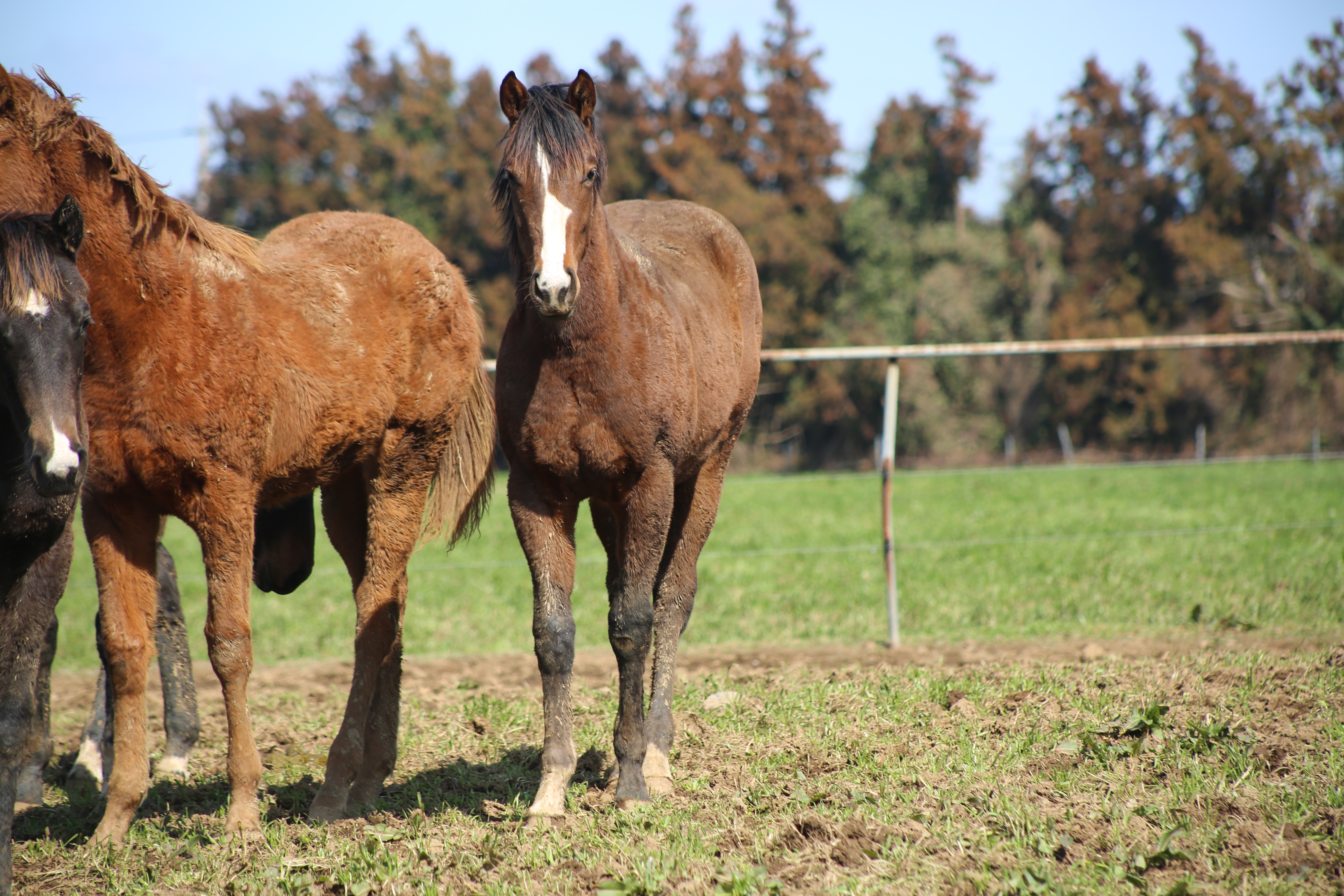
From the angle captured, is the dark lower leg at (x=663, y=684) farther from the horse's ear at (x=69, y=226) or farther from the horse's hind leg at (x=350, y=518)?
the horse's ear at (x=69, y=226)

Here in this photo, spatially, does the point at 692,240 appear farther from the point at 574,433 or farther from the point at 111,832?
the point at 111,832

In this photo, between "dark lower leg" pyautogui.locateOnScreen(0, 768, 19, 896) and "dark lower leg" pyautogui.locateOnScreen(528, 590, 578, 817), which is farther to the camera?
"dark lower leg" pyautogui.locateOnScreen(528, 590, 578, 817)

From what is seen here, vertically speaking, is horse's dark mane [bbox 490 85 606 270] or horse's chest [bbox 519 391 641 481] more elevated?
horse's dark mane [bbox 490 85 606 270]

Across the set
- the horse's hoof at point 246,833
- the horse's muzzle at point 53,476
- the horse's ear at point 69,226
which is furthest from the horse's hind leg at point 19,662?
the horse's ear at point 69,226

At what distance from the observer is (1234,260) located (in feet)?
96.2

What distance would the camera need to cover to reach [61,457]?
2.61 metres

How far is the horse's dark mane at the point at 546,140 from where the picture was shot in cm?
334

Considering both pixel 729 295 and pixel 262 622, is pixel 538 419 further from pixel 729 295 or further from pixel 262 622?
pixel 262 622

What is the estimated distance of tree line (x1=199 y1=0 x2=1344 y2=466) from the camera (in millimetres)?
28078

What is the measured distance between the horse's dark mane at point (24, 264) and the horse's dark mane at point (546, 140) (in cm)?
133

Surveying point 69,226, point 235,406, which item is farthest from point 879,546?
point 69,226

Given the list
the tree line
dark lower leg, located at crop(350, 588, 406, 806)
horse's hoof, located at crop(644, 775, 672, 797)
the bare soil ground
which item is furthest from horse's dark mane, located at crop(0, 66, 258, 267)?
the tree line

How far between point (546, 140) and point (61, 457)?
1.74m

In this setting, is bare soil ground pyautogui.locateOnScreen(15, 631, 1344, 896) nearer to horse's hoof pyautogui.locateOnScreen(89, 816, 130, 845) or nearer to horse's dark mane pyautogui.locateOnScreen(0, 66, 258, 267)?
horse's hoof pyautogui.locateOnScreen(89, 816, 130, 845)
